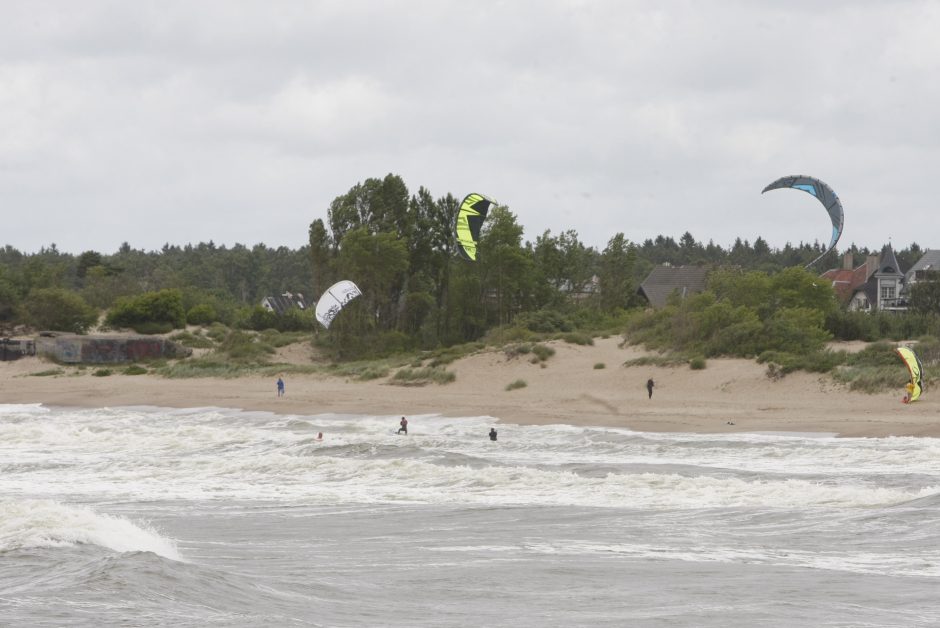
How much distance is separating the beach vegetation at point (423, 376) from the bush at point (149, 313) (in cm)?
2170

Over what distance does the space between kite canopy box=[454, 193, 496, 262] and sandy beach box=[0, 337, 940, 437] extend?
4571 millimetres

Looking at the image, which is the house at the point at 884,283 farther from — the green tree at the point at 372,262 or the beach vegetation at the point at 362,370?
the beach vegetation at the point at 362,370

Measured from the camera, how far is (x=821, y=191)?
143ft

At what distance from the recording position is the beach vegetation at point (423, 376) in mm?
41781

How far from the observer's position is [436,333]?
56438 mm

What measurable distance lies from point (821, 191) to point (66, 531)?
3502 centimetres

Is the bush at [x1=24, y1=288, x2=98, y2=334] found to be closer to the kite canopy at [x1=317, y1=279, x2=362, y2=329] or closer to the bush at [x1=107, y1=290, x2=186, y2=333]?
the bush at [x1=107, y1=290, x2=186, y2=333]

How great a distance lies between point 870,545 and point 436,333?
42.3m

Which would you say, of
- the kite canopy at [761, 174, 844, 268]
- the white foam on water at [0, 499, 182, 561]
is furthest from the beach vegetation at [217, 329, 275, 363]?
the white foam on water at [0, 499, 182, 561]

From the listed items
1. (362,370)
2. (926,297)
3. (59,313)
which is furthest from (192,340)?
(926,297)

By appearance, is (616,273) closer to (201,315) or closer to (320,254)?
(320,254)

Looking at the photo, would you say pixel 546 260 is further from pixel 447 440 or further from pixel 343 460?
pixel 343 460

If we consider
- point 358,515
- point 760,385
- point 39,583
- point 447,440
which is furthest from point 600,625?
point 760,385

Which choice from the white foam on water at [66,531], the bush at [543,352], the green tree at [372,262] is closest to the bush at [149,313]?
the green tree at [372,262]
